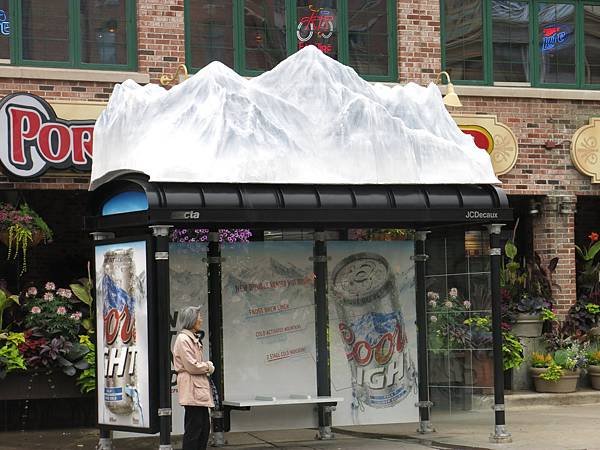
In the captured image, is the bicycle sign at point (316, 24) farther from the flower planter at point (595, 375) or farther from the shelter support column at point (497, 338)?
the flower planter at point (595, 375)

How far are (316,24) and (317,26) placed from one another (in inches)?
1.3

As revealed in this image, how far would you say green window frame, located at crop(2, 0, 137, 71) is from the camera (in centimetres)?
1544

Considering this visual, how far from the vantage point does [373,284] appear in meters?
13.0

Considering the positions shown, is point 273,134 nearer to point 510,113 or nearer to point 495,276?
point 495,276

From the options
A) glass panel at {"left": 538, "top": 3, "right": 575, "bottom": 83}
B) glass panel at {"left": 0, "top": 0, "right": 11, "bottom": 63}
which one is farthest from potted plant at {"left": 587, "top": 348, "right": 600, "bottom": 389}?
glass panel at {"left": 0, "top": 0, "right": 11, "bottom": 63}

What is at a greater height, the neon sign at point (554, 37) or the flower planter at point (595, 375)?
the neon sign at point (554, 37)

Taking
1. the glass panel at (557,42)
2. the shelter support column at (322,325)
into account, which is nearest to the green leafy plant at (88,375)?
the shelter support column at (322,325)

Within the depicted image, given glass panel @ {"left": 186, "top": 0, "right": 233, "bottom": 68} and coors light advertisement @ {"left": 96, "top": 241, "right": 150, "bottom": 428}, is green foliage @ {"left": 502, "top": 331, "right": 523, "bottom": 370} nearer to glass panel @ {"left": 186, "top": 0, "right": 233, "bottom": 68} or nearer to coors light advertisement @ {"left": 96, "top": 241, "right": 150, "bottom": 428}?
glass panel @ {"left": 186, "top": 0, "right": 233, "bottom": 68}

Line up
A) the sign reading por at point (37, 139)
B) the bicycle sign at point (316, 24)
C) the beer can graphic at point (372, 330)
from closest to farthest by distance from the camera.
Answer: the beer can graphic at point (372, 330), the sign reading por at point (37, 139), the bicycle sign at point (316, 24)

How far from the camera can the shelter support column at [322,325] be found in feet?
41.3

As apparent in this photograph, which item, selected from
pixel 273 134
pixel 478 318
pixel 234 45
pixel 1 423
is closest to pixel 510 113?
pixel 234 45

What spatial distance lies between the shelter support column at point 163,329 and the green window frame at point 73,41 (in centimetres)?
576

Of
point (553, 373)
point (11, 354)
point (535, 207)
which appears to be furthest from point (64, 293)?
point (535, 207)

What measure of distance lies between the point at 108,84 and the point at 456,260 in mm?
5623
